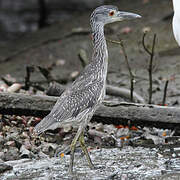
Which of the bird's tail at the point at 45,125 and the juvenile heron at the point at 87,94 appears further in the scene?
the juvenile heron at the point at 87,94

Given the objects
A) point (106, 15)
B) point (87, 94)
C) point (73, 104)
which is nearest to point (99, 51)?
point (106, 15)

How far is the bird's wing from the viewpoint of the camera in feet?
18.4

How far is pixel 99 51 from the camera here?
19.9 ft

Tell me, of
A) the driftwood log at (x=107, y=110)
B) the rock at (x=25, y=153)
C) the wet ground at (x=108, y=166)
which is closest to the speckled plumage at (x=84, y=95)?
the wet ground at (x=108, y=166)

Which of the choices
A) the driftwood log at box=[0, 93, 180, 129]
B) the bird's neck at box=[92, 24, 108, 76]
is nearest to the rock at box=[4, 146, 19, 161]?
the driftwood log at box=[0, 93, 180, 129]

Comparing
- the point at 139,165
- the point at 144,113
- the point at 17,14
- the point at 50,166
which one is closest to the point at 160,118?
the point at 144,113

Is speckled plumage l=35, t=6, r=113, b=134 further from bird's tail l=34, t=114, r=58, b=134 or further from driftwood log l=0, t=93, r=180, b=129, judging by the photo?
driftwood log l=0, t=93, r=180, b=129

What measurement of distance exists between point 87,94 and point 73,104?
0.19 meters

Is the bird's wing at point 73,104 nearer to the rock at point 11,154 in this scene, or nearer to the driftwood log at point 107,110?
the driftwood log at point 107,110

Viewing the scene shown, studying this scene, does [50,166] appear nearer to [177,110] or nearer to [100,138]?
[100,138]

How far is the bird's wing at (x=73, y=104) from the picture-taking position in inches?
221

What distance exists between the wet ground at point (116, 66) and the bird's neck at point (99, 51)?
114cm

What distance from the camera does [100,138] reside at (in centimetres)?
710

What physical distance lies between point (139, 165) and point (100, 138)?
1285 millimetres
